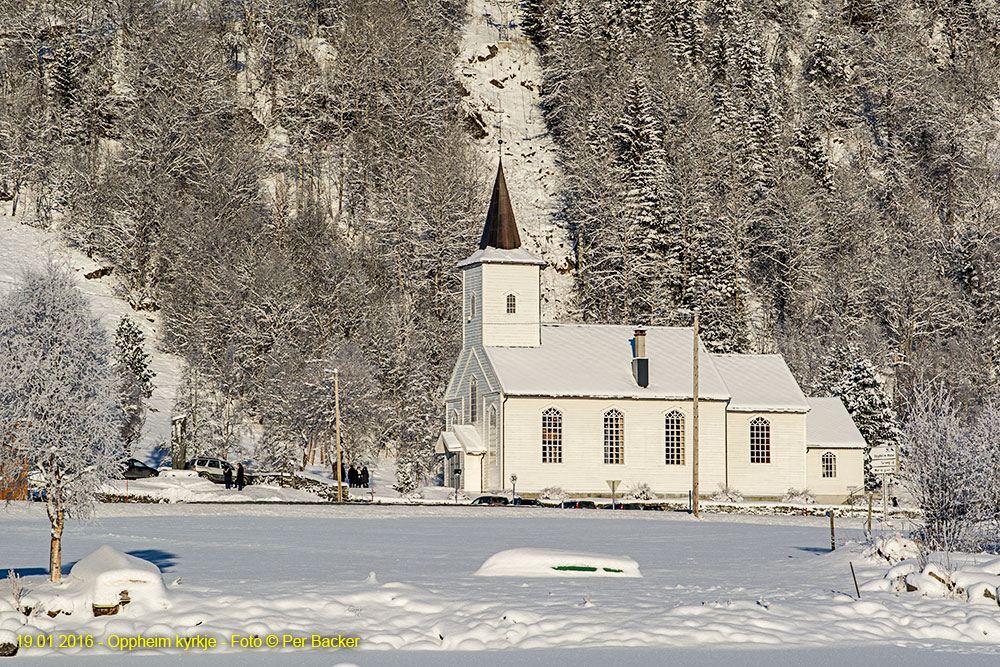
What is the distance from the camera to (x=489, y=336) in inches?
2389

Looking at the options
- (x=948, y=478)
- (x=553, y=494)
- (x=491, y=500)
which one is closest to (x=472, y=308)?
(x=553, y=494)

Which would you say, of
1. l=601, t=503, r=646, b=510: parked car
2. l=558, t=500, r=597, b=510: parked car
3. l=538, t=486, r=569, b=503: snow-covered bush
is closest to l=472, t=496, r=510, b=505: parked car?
l=558, t=500, r=597, b=510: parked car

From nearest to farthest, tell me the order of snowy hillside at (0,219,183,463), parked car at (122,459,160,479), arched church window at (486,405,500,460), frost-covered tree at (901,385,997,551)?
frost-covered tree at (901,385,997,551), parked car at (122,459,160,479), arched church window at (486,405,500,460), snowy hillside at (0,219,183,463)

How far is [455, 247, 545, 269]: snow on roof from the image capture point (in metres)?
61.5

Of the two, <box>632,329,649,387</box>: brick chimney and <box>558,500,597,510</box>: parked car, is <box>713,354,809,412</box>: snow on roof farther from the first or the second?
<box>558,500,597,510</box>: parked car

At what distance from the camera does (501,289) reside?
61406 mm

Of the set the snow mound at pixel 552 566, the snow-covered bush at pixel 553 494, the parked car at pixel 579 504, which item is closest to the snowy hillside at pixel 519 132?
the snow-covered bush at pixel 553 494

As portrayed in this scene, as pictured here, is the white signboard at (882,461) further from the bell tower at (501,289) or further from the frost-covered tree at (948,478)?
the bell tower at (501,289)

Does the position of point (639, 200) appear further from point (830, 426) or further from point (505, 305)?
point (505, 305)

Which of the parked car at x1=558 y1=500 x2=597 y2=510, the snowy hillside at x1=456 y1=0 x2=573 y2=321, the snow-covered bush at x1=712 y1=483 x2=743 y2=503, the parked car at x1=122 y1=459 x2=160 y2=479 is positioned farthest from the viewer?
the snowy hillside at x1=456 y1=0 x2=573 y2=321

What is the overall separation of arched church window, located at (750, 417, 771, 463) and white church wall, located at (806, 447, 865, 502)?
3.28 meters

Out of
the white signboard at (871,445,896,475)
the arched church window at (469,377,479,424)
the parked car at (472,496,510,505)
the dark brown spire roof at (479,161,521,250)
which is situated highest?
the dark brown spire roof at (479,161,521,250)

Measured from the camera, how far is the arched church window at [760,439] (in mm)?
61062

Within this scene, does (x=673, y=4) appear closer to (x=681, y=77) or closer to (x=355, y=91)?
(x=681, y=77)
